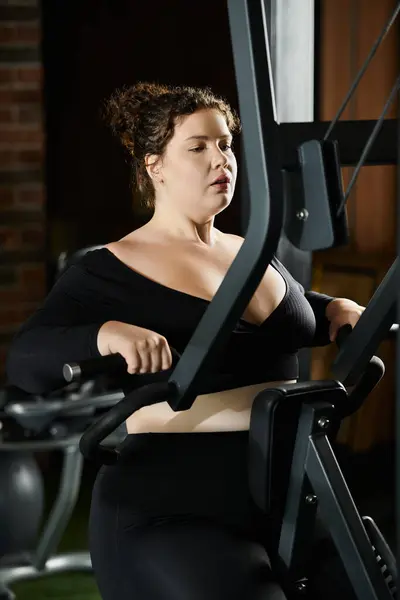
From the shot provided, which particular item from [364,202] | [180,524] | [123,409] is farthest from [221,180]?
[364,202]

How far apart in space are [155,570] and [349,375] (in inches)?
14.8

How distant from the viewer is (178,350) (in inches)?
58.6

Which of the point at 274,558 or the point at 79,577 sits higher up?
the point at 274,558

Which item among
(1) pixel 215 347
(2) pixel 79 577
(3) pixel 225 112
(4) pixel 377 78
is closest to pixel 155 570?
(1) pixel 215 347

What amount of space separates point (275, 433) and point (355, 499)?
2.47m

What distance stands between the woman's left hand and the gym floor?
1679 mm

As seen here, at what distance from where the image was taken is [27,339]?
1487 millimetres

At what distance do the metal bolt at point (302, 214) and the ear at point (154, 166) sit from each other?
15.2 inches

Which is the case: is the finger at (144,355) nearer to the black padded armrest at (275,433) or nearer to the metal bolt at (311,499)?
the black padded armrest at (275,433)

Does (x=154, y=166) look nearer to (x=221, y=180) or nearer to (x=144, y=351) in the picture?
(x=221, y=180)

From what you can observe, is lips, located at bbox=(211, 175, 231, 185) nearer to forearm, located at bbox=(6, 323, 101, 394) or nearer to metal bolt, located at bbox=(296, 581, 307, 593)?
forearm, located at bbox=(6, 323, 101, 394)

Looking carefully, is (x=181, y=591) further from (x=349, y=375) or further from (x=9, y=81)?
(x=9, y=81)

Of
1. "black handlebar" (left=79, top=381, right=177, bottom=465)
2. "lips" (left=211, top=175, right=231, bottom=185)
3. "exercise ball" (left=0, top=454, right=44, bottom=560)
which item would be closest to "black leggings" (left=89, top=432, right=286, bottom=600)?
"black handlebar" (left=79, top=381, right=177, bottom=465)

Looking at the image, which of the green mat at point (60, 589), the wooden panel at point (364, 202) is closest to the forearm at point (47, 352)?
the green mat at point (60, 589)
